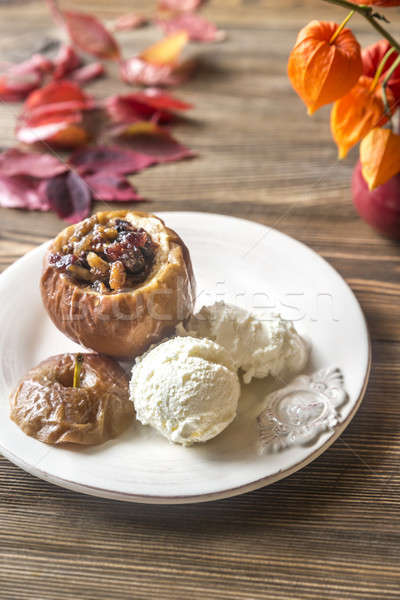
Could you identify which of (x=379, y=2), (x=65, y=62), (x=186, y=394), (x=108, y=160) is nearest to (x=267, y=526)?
(x=186, y=394)

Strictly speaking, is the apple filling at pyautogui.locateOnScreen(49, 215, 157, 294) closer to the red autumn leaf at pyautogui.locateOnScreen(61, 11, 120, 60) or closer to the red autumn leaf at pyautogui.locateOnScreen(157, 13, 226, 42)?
the red autumn leaf at pyautogui.locateOnScreen(61, 11, 120, 60)

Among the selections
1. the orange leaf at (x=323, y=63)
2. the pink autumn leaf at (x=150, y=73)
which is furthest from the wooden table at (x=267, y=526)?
the pink autumn leaf at (x=150, y=73)

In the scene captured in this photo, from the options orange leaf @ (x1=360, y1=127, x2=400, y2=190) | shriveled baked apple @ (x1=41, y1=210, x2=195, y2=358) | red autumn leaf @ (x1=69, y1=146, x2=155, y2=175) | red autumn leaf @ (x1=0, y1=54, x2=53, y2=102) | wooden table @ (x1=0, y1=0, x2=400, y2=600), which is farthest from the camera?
red autumn leaf @ (x1=0, y1=54, x2=53, y2=102)

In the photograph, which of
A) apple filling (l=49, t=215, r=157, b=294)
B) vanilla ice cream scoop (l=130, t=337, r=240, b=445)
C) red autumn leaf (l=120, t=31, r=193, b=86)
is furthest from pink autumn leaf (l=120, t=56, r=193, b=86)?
→ vanilla ice cream scoop (l=130, t=337, r=240, b=445)

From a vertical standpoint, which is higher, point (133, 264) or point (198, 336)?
point (133, 264)

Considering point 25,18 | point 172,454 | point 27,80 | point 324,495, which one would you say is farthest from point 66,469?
point 25,18

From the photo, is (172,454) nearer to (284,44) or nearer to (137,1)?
(284,44)

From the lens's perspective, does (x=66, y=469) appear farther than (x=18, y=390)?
No
